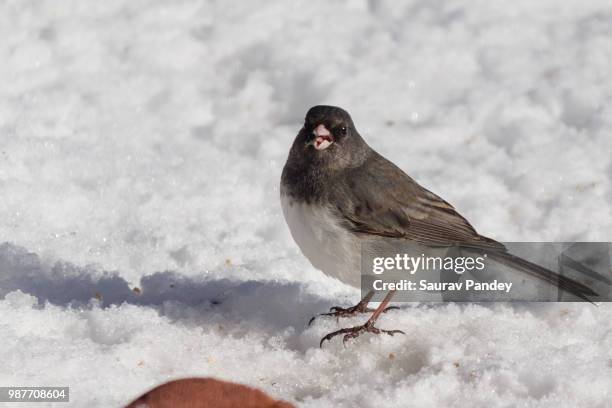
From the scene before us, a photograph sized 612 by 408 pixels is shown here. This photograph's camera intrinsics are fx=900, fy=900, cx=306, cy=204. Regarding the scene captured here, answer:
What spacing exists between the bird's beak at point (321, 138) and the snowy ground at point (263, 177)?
25.4 inches

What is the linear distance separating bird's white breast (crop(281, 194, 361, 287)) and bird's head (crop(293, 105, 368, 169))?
248 millimetres

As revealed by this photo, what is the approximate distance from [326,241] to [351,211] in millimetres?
169

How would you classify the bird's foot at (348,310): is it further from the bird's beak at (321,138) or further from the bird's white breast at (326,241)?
the bird's beak at (321,138)

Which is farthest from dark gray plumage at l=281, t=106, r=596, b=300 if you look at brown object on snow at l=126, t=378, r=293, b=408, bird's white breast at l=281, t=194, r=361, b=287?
brown object on snow at l=126, t=378, r=293, b=408

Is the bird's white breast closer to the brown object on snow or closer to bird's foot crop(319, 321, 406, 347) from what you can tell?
bird's foot crop(319, 321, 406, 347)

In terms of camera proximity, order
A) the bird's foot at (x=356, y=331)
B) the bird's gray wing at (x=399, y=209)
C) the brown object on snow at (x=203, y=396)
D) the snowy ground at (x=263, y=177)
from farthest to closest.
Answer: the bird's gray wing at (x=399, y=209) → the bird's foot at (x=356, y=331) → the snowy ground at (x=263, y=177) → the brown object on snow at (x=203, y=396)

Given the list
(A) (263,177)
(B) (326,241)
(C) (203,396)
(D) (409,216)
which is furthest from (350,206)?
(A) (263,177)

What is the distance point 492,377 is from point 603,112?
266cm

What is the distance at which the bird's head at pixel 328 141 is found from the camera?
11.7 ft

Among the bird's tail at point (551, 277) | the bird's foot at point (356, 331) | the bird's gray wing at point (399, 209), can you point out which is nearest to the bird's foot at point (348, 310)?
the bird's foot at point (356, 331)

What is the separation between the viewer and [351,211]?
344 cm

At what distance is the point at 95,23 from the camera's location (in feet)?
19.5

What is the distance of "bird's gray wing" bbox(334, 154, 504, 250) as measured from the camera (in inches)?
138

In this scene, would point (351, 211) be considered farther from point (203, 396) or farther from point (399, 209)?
point (203, 396)
